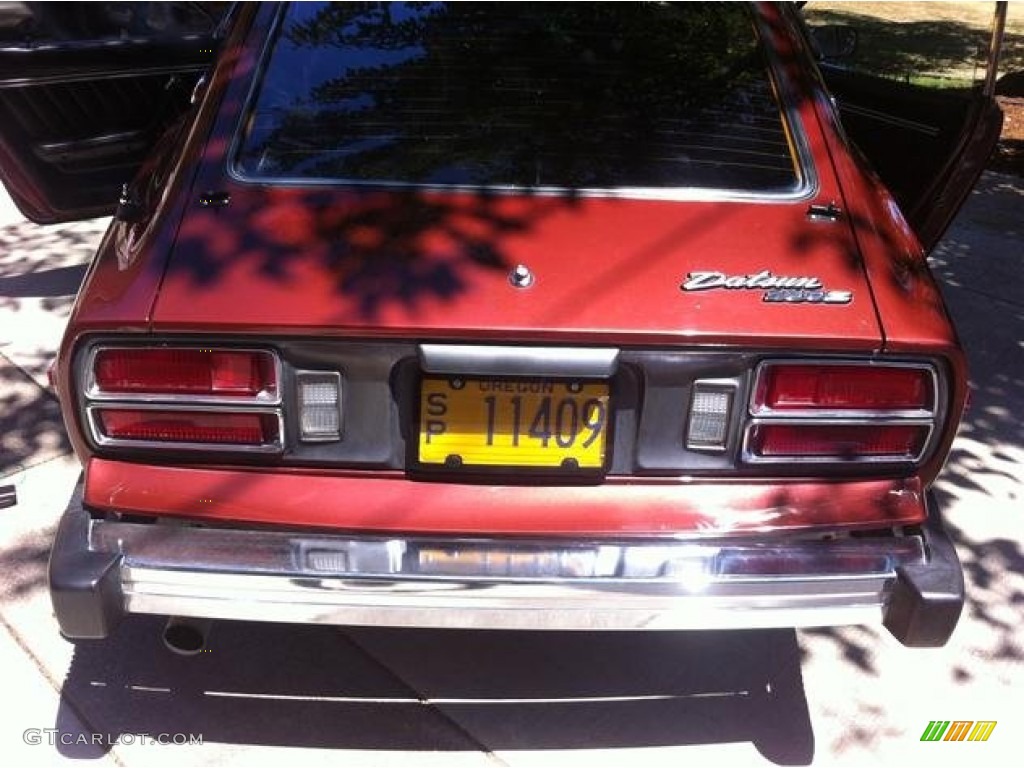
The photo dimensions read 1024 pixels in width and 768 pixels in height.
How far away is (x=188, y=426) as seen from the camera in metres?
2.38

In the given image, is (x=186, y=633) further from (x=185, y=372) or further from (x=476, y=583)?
(x=476, y=583)

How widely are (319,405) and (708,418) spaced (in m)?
0.91

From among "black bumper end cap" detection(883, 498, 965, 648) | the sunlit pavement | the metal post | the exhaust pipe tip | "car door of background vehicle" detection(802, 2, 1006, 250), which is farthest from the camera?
the metal post

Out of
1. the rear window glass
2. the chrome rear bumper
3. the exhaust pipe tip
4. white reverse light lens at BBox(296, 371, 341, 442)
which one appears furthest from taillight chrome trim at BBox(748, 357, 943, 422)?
the exhaust pipe tip

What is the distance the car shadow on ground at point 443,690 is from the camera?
109 inches

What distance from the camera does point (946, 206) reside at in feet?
11.7

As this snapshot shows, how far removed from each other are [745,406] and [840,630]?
1.27 m

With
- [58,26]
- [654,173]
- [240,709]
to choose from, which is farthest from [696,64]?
[58,26]

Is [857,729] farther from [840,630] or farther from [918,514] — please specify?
[918,514]

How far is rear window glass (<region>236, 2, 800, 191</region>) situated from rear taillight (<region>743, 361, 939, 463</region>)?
63 centimetres

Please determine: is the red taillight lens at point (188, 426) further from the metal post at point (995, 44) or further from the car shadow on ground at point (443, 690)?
the metal post at point (995, 44)

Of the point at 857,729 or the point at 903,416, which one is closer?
the point at 903,416

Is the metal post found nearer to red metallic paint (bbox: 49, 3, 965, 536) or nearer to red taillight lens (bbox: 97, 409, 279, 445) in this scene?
red metallic paint (bbox: 49, 3, 965, 536)

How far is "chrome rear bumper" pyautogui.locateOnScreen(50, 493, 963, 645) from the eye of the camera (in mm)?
2271
